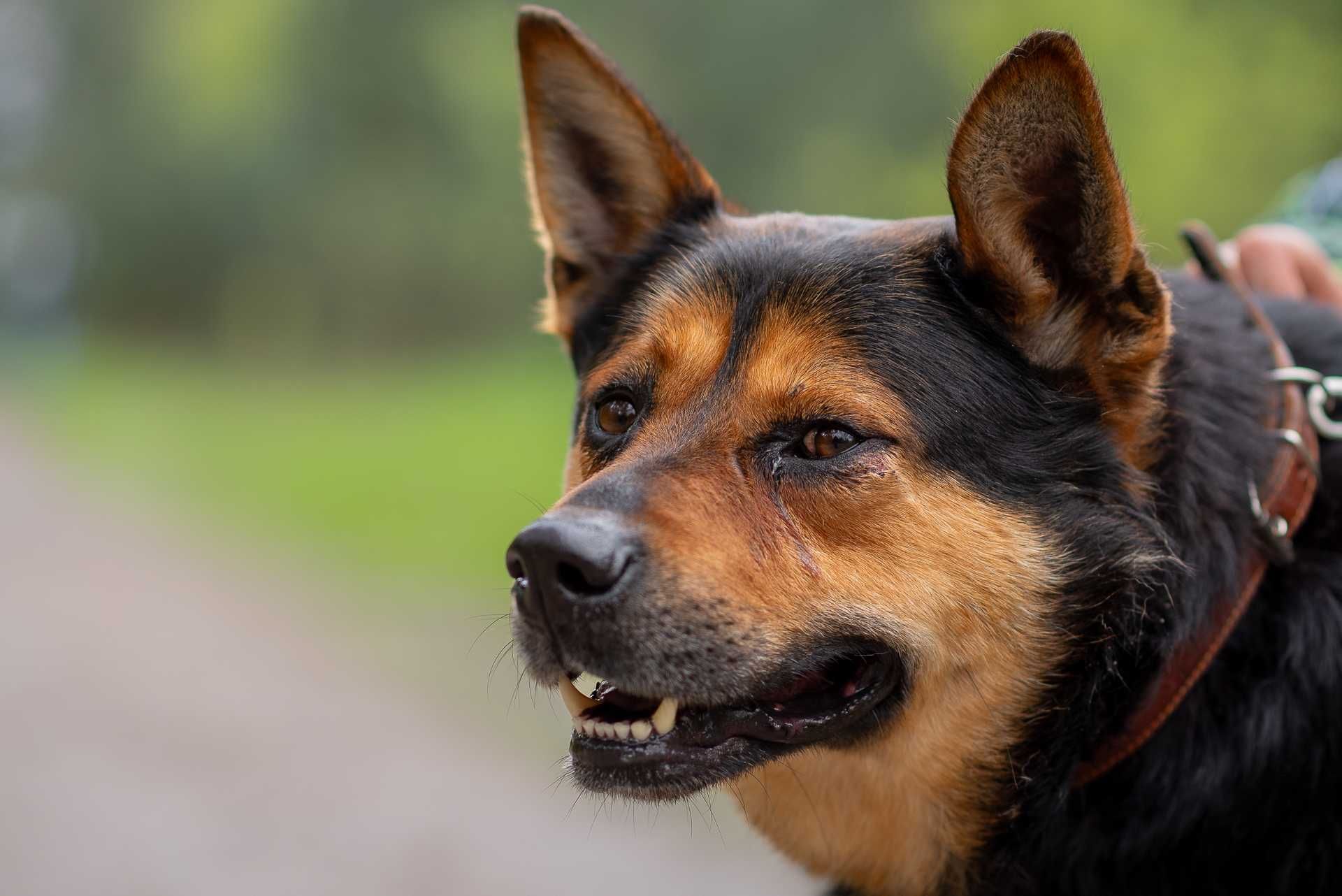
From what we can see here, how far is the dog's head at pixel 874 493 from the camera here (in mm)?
2703

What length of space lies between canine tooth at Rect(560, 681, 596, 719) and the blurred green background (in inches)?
206

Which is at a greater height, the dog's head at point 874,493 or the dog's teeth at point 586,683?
the dog's head at point 874,493

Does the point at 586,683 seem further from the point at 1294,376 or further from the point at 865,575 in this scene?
the point at 1294,376

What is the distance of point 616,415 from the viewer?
3328 millimetres

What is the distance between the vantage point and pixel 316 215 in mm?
22000

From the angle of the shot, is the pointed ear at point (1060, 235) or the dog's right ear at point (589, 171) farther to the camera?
the dog's right ear at point (589, 171)

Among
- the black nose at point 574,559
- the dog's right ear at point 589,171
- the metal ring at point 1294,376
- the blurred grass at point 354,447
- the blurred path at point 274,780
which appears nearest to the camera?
the black nose at point 574,559

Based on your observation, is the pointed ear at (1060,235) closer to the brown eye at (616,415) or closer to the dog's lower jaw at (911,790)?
the dog's lower jaw at (911,790)

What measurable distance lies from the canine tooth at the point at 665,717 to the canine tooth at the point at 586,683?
154 millimetres

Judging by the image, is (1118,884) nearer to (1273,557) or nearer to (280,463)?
(1273,557)

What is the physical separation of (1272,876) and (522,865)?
307cm

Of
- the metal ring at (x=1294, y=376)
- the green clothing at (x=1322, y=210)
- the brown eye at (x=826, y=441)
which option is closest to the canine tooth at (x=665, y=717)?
the brown eye at (x=826, y=441)

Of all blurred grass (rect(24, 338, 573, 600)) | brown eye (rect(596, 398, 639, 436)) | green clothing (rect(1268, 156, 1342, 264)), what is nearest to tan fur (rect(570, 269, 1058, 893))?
brown eye (rect(596, 398, 639, 436))

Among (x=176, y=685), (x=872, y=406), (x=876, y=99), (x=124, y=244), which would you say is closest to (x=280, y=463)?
(x=176, y=685)
